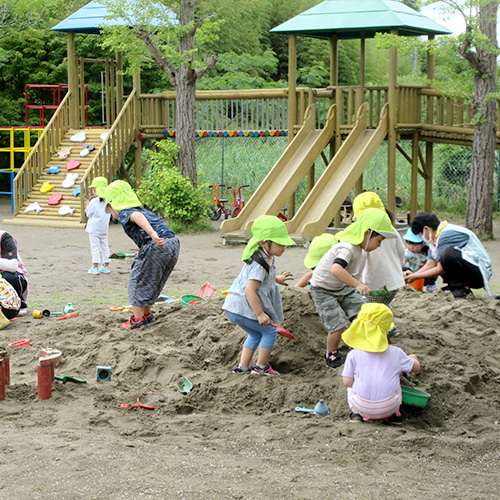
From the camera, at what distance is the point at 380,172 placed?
2403 centimetres

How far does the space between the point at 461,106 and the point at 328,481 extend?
12.7m

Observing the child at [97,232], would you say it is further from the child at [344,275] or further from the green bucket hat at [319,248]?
the child at [344,275]

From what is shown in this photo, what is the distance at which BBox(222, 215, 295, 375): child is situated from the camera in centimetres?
566

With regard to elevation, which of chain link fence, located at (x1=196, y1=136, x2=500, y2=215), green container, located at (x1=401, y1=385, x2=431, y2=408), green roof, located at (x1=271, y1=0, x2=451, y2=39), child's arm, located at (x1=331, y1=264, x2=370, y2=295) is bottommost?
chain link fence, located at (x1=196, y1=136, x2=500, y2=215)

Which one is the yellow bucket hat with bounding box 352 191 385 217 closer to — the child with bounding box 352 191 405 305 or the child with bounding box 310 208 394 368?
the child with bounding box 352 191 405 305

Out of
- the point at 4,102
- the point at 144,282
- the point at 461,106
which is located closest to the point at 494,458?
the point at 144,282

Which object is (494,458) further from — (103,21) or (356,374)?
(103,21)

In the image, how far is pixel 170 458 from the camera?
13.6 feet

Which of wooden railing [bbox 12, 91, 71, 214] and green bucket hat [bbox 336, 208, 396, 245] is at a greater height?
green bucket hat [bbox 336, 208, 396, 245]

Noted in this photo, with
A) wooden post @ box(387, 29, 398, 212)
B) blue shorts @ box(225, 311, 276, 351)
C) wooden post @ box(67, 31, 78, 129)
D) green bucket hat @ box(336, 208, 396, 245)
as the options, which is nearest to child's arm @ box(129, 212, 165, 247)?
blue shorts @ box(225, 311, 276, 351)

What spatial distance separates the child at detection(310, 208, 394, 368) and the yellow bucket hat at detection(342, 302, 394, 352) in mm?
717

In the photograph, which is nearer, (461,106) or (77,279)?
(77,279)

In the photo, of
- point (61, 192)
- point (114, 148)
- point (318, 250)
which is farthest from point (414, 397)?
point (61, 192)

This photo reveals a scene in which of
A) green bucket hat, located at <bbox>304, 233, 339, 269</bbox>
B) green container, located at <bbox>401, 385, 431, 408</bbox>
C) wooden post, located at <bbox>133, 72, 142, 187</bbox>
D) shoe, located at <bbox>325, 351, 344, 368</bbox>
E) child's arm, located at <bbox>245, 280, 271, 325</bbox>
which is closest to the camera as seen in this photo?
green container, located at <bbox>401, 385, 431, 408</bbox>
